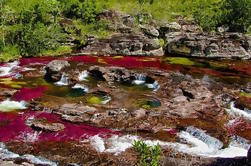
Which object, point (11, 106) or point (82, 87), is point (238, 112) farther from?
point (11, 106)

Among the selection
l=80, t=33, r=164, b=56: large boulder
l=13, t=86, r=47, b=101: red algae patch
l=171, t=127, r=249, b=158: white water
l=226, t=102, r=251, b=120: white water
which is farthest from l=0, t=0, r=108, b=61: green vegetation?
l=171, t=127, r=249, b=158: white water

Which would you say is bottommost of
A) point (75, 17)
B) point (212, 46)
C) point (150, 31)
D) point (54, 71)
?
point (54, 71)

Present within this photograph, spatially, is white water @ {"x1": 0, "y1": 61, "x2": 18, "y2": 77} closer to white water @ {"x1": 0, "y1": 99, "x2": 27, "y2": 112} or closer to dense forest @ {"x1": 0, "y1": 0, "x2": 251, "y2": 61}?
dense forest @ {"x1": 0, "y1": 0, "x2": 251, "y2": 61}

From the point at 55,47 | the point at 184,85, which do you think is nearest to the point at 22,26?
the point at 55,47

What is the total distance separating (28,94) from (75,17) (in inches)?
1847

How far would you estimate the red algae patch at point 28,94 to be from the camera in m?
48.6

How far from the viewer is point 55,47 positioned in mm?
78688

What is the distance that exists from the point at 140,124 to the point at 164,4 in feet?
228

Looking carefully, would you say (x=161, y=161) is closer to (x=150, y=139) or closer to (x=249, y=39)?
(x=150, y=139)

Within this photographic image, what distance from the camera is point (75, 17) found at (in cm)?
9419

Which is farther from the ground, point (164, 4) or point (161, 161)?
point (164, 4)

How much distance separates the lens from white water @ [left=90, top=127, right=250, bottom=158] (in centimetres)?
3544

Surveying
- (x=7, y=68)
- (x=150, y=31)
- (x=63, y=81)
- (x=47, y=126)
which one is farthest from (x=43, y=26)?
(x=47, y=126)

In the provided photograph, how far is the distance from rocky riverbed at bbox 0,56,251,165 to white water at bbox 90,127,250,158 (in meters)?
0.09
